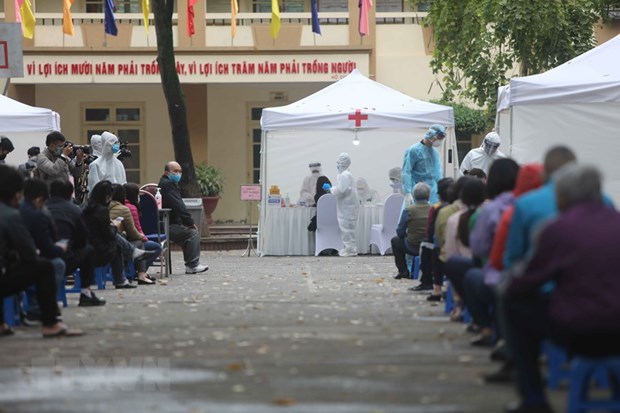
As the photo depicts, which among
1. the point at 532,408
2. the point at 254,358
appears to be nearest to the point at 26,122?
the point at 254,358

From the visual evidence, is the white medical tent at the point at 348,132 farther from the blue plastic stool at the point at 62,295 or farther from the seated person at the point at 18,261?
the seated person at the point at 18,261

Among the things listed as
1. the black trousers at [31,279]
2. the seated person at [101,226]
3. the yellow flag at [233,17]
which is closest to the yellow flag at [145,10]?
the yellow flag at [233,17]

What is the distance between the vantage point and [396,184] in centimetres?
2812

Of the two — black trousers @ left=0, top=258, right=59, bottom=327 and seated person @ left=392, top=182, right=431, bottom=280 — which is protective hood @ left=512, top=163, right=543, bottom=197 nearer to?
black trousers @ left=0, top=258, right=59, bottom=327

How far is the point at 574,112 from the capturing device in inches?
833

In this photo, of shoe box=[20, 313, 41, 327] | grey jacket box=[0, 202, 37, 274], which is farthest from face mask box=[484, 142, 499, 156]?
grey jacket box=[0, 202, 37, 274]

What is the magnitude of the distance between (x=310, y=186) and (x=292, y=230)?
1101mm

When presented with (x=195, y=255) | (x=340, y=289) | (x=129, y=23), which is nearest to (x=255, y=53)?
(x=129, y=23)

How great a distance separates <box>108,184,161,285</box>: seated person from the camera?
18516mm

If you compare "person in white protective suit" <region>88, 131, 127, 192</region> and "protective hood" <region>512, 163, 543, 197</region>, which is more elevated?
"protective hood" <region>512, 163, 543, 197</region>

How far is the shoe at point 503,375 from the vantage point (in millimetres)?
9211

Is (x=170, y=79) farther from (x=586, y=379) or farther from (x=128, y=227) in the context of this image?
(x=586, y=379)

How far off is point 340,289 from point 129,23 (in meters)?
25.0

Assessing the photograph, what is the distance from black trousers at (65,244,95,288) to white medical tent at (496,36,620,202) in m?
7.37
